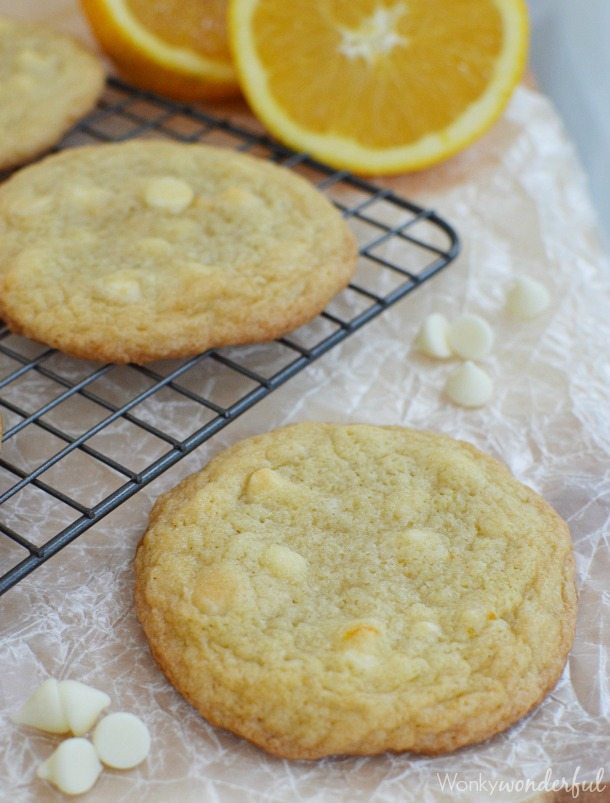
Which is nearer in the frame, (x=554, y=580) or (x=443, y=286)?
(x=554, y=580)

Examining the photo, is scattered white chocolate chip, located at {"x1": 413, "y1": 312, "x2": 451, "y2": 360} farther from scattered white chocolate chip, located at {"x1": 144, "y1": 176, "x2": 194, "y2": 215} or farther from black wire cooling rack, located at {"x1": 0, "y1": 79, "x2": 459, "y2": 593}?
scattered white chocolate chip, located at {"x1": 144, "y1": 176, "x2": 194, "y2": 215}

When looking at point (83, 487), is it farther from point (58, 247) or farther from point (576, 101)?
point (576, 101)

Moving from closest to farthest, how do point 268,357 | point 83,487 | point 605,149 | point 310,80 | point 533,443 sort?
point 83,487 → point 533,443 → point 268,357 → point 310,80 → point 605,149

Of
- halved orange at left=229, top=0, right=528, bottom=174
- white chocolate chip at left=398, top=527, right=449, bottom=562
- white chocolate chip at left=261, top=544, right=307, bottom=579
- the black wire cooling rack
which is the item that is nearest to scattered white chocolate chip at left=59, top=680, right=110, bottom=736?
the black wire cooling rack

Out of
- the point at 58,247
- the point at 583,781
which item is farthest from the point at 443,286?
the point at 583,781

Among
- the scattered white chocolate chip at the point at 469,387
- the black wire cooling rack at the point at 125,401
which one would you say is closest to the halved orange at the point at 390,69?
the black wire cooling rack at the point at 125,401
